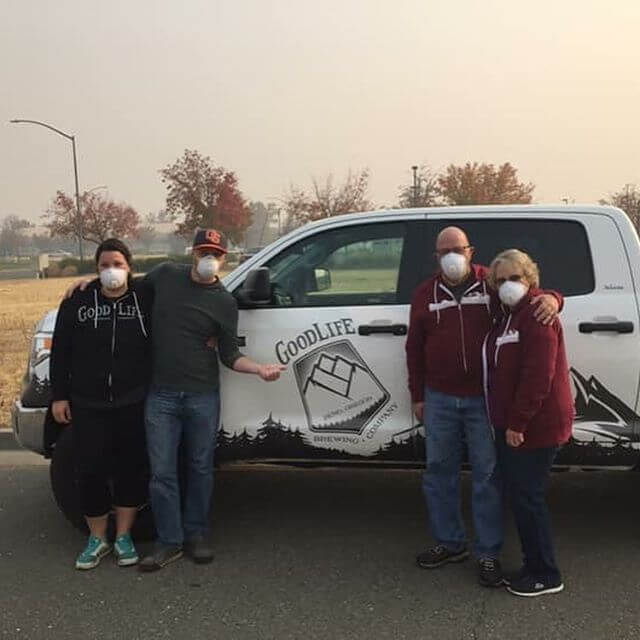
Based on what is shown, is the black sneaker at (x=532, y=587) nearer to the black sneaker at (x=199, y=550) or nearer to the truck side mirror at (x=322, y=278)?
the black sneaker at (x=199, y=550)

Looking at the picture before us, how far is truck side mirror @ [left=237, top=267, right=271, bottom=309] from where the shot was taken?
396 centimetres

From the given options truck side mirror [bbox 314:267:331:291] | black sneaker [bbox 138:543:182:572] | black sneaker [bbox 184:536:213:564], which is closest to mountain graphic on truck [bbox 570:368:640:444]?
truck side mirror [bbox 314:267:331:291]

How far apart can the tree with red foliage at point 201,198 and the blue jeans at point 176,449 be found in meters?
40.8

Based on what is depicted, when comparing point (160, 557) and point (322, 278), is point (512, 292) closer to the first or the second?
point (322, 278)

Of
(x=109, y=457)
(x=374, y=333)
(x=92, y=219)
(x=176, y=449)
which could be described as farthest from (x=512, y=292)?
(x=92, y=219)

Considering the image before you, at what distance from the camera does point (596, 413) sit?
12.7 feet

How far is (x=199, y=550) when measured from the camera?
4094 mm

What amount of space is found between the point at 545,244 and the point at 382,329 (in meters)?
0.98

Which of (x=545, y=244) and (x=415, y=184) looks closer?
(x=545, y=244)

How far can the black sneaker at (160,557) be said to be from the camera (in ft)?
13.0

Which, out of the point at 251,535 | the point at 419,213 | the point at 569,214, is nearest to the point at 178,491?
the point at 251,535

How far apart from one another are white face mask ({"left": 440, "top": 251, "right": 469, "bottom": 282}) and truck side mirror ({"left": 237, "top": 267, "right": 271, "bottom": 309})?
3.03 feet

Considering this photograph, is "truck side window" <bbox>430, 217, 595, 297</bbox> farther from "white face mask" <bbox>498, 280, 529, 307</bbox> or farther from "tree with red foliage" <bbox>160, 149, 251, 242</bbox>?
"tree with red foliage" <bbox>160, 149, 251, 242</bbox>

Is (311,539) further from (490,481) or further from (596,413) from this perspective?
(596,413)
